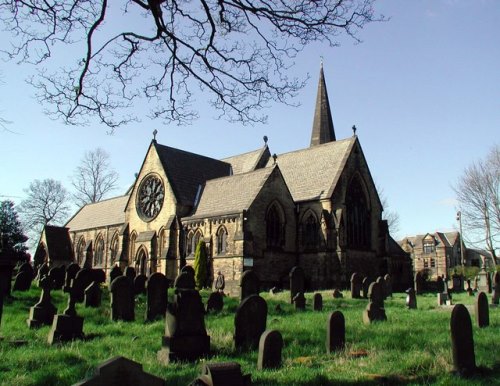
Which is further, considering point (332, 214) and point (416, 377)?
point (332, 214)

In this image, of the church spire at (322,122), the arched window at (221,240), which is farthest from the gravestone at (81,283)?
the church spire at (322,122)

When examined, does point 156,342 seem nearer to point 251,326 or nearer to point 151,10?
Result: point 251,326

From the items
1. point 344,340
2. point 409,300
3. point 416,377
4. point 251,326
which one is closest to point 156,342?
point 251,326

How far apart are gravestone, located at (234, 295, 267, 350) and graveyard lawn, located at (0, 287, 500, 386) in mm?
337

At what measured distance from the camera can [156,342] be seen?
9070 millimetres

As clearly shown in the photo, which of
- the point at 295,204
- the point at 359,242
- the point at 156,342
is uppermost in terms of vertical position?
the point at 295,204

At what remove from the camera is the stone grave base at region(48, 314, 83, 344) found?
373 inches

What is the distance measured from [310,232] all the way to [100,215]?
23.1 metres

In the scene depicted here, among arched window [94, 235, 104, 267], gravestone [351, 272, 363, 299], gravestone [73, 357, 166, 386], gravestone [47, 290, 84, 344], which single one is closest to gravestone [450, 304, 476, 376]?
gravestone [73, 357, 166, 386]

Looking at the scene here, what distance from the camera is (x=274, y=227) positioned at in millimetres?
28547

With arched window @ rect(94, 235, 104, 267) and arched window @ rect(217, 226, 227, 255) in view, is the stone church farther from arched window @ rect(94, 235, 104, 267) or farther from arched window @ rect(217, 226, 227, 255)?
arched window @ rect(94, 235, 104, 267)

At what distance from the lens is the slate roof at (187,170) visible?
32.0 m

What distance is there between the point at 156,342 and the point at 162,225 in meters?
22.8

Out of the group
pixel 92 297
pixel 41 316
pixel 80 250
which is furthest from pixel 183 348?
pixel 80 250
